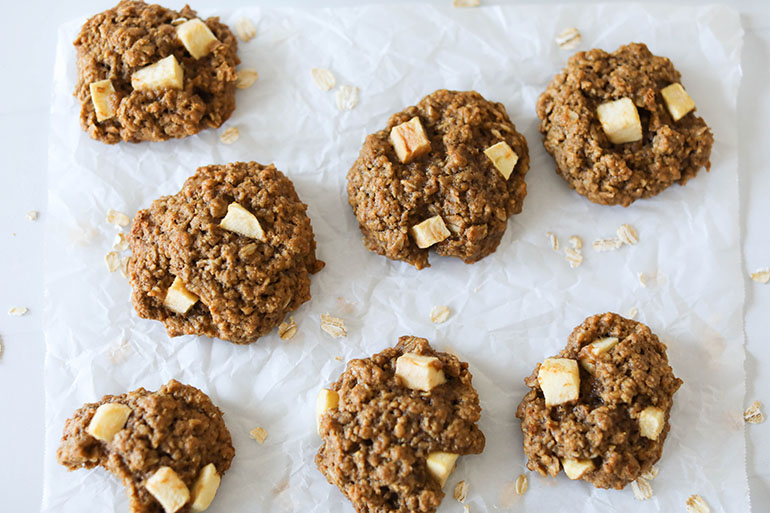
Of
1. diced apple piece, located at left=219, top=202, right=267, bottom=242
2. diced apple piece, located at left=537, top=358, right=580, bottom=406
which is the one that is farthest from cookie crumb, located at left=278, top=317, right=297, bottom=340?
diced apple piece, located at left=537, top=358, right=580, bottom=406

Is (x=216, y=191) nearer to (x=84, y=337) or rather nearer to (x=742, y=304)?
(x=84, y=337)

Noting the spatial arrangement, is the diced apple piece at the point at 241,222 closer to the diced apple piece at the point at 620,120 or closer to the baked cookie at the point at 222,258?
the baked cookie at the point at 222,258

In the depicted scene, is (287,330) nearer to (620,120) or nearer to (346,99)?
(346,99)

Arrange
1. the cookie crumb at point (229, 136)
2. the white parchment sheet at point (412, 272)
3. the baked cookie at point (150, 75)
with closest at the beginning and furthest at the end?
the white parchment sheet at point (412, 272) < the baked cookie at point (150, 75) < the cookie crumb at point (229, 136)

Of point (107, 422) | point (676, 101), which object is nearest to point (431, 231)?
point (676, 101)

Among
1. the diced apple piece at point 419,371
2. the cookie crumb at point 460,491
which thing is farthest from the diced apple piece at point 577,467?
the diced apple piece at point 419,371

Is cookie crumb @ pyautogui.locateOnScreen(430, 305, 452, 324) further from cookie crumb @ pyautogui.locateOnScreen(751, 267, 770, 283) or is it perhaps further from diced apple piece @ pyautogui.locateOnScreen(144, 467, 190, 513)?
cookie crumb @ pyautogui.locateOnScreen(751, 267, 770, 283)
